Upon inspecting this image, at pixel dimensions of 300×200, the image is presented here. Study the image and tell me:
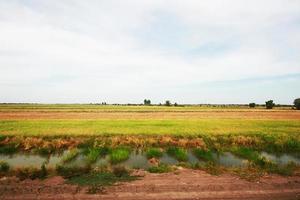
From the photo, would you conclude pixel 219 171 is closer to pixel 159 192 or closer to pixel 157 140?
pixel 159 192

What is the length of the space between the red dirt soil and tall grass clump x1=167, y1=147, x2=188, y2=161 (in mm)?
6267

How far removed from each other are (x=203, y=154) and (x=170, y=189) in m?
10.4

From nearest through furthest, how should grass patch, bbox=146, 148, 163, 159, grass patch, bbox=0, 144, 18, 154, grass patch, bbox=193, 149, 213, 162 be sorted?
grass patch, bbox=193, 149, 213, 162
grass patch, bbox=146, 148, 163, 159
grass patch, bbox=0, 144, 18, 154

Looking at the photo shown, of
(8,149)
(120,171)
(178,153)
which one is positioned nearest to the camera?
(120,171)

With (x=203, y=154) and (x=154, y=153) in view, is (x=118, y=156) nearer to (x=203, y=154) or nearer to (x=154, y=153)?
(x=154, y=153)

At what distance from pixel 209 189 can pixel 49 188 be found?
7153mm

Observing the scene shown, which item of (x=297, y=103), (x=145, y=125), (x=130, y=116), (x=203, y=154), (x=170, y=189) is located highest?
(x=297, y=103)

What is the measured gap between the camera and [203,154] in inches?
875

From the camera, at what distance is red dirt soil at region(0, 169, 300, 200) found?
1150cm

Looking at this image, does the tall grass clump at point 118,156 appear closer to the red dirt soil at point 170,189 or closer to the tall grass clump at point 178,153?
the tall grass clump at point 178,153

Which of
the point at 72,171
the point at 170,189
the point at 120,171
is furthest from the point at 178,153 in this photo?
the point at 170,189

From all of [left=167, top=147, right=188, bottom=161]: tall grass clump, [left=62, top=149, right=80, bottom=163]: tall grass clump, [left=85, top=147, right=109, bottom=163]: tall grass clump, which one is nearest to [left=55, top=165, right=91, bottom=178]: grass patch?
[left=85, top=147, right=109, bottom=163]: tall grass clump

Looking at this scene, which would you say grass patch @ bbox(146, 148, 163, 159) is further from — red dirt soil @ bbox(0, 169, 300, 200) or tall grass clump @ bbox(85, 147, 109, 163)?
red dirt soil @ bbox(0, 169, 300, 200)

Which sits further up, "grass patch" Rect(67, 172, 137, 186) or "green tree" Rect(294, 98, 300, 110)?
"green tree" Rect(294, 98, 300, 110)
